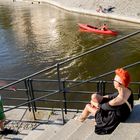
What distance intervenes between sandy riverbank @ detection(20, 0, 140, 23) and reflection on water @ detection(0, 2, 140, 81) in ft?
3.96

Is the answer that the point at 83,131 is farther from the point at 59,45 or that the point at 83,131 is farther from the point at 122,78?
the point at 59,45

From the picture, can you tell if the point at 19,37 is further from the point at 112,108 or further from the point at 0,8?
the point at 112,108

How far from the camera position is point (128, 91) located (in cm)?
511

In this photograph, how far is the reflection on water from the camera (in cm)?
2064

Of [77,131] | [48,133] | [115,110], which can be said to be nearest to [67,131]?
[77,131]

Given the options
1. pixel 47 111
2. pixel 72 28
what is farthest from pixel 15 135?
pixel 72 28

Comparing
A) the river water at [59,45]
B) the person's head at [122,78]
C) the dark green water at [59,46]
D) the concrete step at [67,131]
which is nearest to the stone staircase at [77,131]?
the concrete step at [67,131]

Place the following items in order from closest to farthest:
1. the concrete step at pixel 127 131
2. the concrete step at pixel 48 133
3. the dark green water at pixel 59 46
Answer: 1. the concrete step at pixel 127 131
2. the concrete step at pixel 48 133
3. the dark green water at pixel 59 46

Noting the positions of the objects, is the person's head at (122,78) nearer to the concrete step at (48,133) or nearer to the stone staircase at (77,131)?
the stone staircase at (77,131)

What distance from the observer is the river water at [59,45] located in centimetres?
2053

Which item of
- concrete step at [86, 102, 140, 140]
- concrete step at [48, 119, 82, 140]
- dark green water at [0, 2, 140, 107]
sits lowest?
dark green water at [0, 2, 140, 107]

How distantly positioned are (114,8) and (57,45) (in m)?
13.3

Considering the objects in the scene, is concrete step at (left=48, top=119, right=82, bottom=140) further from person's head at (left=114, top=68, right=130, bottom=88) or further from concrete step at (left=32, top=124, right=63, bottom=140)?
person's head at (left=114, top=68, right=130, bottom=88)

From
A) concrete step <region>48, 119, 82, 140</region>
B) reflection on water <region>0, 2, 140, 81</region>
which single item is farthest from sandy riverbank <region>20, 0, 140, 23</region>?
concrete step <region>48, 119, 82, 140</region>
